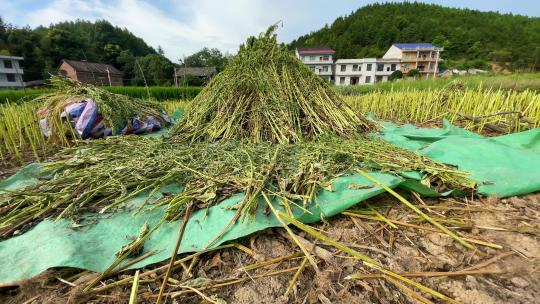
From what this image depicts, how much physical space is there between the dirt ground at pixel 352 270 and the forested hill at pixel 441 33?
63.4 m

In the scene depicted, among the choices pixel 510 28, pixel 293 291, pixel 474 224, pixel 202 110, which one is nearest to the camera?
pixel 293 291

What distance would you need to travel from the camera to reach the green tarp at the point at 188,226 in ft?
4.42

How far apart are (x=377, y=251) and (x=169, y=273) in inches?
45.0

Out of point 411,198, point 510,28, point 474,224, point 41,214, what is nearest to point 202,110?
point 41,214

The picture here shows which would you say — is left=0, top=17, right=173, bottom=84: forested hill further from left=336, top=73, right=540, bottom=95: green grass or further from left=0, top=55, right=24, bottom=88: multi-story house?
left=336, top=73, right=540, bottom=95: green grass

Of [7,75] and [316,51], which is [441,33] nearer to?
[316,51]

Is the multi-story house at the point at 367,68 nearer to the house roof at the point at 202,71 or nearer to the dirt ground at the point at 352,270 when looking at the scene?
the house roof at the point at 202,71

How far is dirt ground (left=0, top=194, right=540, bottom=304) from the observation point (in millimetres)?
1185

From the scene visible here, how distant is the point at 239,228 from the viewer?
1501mm

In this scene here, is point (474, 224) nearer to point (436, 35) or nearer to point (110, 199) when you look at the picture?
point (110, 199)

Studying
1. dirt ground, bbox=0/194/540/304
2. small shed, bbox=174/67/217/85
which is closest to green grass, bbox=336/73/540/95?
small shed, bbox=174/67/217/85

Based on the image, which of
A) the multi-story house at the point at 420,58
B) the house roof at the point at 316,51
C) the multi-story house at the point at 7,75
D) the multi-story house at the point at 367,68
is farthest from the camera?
the house roof at the point at 316,51

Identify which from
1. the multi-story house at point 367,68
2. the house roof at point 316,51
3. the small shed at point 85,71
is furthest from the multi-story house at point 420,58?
the small shed at point 85,71

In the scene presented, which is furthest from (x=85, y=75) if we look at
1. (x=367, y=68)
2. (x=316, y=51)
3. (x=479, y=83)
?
(x=367, y=68)
